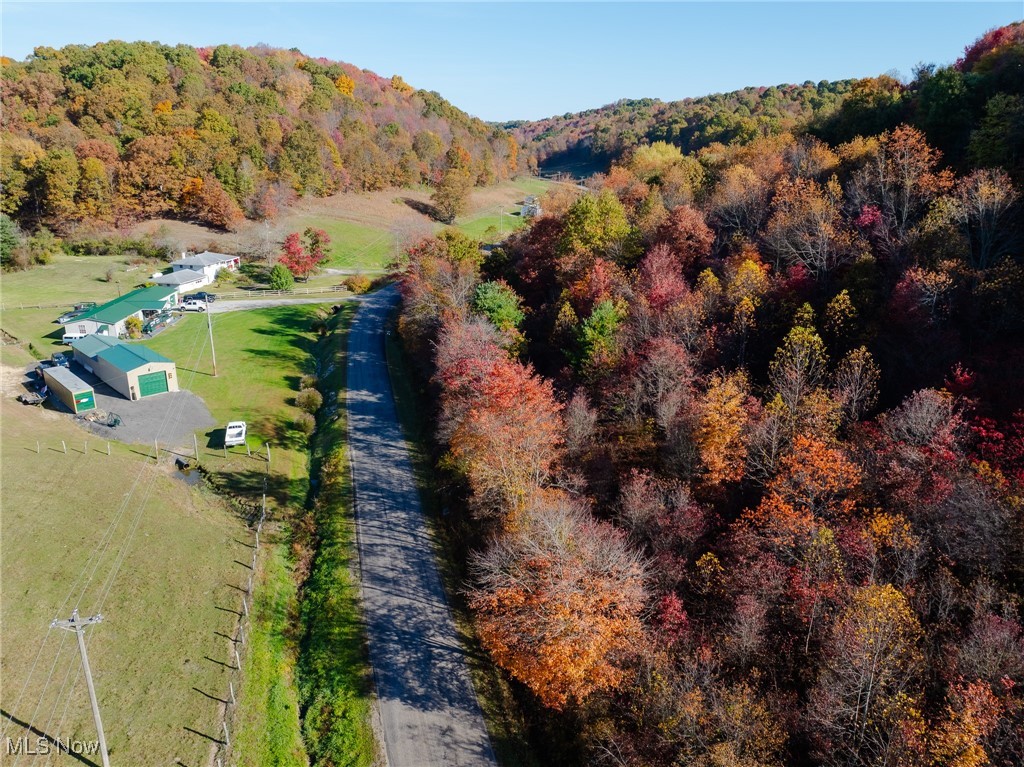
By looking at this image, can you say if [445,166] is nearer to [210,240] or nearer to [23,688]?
[210,240]

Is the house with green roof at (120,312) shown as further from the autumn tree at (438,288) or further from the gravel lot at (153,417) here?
the autumn tree at (438,288)

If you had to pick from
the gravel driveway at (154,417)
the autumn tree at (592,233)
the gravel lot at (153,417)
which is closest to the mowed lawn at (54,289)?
the gravel lot at (153,417)

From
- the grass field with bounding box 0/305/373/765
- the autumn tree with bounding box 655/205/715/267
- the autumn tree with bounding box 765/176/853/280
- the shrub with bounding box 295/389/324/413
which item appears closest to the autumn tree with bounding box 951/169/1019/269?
the autumn tree with bounding box 765/176/853/280

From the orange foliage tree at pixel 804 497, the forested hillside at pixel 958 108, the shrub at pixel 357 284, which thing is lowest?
the orange foliage tree at pixel 804 497

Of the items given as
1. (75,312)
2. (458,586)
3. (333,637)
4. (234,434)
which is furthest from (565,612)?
(75,312)

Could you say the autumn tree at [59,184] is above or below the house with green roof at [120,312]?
above

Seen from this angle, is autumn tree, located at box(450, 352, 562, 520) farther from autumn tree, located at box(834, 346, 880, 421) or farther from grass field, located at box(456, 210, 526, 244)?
grass field, located at box(456, 210, 526, 244)
